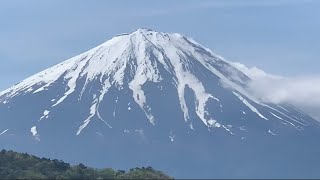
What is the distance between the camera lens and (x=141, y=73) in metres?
137

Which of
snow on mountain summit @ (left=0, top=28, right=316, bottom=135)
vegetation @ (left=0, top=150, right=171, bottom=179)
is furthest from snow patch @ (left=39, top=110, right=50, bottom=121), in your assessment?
vegetation @ (left=0, top=150, right=171, bottom=179)

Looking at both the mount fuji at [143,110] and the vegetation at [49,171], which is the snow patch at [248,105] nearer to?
the mount fuji at [143,110]

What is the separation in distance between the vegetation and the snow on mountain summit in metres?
78.9

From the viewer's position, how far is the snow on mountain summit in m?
130

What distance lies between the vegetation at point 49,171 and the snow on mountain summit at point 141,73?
78916mm

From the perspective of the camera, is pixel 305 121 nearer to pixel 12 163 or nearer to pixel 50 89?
pixel 50 89

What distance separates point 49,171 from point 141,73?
92.9 metres

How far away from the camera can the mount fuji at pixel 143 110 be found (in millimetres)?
119375

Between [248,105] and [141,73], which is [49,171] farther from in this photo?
[141,73]

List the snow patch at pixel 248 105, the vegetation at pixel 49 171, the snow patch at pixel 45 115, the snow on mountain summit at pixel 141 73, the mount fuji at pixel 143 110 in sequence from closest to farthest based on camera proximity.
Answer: the vegetation at pixel 49 171, the mount fuji at pixel 143 110, the snow patch at pixel 248 105, the snow on mountain summit at pixel 141 73, the snow patch at pixel 45 115

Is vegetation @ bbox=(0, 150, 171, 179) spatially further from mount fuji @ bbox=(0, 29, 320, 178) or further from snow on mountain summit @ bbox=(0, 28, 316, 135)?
snow on mountain summit @ bbox=(0, 28, 316, 135)

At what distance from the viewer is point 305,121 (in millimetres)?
129125

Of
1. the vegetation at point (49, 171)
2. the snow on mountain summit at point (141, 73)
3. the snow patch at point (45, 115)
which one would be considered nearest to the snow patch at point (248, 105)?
the snow on mountain summit at point (141, 73)

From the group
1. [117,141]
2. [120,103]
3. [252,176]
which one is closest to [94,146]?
[117,141]
